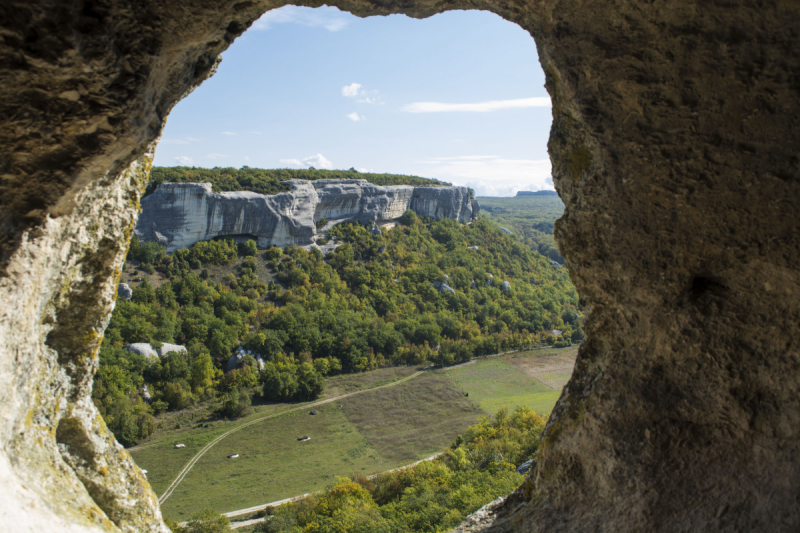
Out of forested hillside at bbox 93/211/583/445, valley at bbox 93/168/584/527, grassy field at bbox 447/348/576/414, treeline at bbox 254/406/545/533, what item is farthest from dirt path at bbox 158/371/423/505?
treeline at bbox 254/406/545/533

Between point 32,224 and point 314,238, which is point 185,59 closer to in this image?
point 32,224

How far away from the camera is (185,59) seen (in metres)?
4.41

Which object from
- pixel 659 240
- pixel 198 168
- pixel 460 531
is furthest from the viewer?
pixel 198 168

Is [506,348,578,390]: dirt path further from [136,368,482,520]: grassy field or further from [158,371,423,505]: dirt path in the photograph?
[158,371,423,505]: dirt path

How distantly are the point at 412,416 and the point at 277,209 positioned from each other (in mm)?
30359

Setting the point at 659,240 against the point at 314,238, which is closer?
the point at 659,240

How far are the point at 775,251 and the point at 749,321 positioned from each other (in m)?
0.64

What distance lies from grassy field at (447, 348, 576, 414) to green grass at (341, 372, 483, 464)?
186 centimetres

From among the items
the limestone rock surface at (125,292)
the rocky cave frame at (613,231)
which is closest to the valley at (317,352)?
the limestone rock surface at (125,292)

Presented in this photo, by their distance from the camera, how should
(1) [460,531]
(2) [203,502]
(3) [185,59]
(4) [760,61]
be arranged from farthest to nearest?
(2) [203,502] → (1) [460,531] → (3) [185,59] → (4) [760,61]

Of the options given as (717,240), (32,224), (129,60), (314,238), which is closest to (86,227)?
(32,224)

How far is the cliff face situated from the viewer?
48.4 m

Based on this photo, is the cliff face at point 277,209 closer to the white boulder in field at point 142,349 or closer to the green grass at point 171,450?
the white boulder in field at point 142,349

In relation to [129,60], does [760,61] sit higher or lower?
higher
